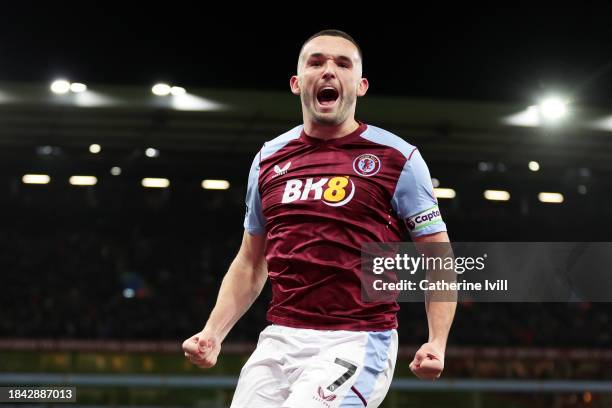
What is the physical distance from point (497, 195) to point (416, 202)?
19.6 m

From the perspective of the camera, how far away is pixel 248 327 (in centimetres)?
2133

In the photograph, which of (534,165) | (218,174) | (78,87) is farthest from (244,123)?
(534,165)

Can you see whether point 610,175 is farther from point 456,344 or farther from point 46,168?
point 46,168

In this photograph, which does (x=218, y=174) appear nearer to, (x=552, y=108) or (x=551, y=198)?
(x=551, y=198)

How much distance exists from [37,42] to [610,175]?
14.0m

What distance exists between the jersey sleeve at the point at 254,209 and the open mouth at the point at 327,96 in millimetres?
368

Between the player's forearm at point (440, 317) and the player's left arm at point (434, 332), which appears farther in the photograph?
the player's forearm at point (440, 317)

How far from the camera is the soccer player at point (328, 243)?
8.45 ft

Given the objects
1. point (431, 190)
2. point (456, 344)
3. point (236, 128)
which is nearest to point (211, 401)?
point (236, 128)

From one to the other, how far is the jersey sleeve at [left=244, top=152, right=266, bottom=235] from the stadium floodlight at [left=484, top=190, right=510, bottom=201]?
1928cm

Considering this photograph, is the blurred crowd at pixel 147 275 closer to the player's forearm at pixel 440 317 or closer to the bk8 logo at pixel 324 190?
the bk8 logo at pixel 324 190

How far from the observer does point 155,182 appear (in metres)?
20.8

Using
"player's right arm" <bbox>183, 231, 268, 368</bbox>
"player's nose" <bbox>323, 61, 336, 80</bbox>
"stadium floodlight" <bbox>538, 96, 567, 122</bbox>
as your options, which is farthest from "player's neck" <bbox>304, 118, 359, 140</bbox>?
"stadium floodlight" <bbox>538, 96, 567, 122</bbox>

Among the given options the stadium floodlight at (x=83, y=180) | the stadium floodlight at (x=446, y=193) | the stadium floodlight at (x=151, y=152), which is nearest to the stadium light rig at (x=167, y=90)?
the stadium floodlight at (x=151, y=152)
